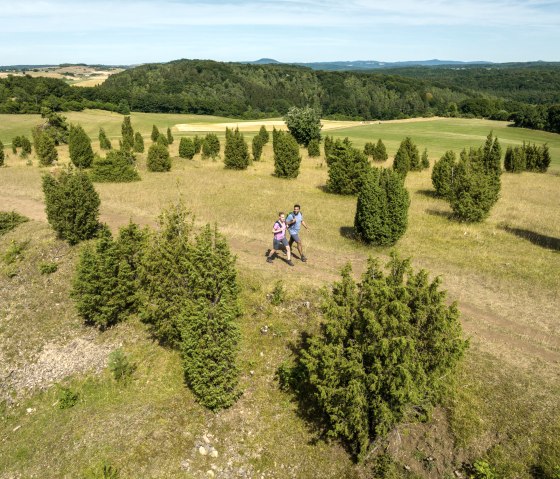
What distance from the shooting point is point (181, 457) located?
830 centimetres

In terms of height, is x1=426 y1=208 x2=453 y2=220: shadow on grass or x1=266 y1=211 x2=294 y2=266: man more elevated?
x1=266 y1=211 x2=294 y2=266: man

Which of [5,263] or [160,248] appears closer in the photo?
[160,248]

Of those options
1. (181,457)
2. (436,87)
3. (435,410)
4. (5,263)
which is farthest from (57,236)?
(436,87)

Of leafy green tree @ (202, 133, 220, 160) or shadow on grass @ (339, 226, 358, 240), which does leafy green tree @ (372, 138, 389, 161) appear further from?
shadow on grass @ (339, 226, 358, 240)

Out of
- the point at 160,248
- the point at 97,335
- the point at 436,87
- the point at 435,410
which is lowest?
the point at 97,335

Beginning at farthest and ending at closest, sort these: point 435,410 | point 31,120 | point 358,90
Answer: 1. point 358,90
2. point 31,120
3. point 435,410

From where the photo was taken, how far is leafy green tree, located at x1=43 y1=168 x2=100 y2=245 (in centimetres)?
1727

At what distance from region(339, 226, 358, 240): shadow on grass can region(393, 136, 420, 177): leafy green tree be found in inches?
570

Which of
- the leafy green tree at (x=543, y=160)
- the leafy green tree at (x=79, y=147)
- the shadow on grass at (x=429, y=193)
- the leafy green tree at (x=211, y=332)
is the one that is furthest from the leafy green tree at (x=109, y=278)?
the leafy green tree at (x=543, y=160)

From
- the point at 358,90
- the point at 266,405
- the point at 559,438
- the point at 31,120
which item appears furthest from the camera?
the point at 358,90

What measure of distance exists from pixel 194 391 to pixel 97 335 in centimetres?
476

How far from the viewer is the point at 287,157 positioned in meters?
30.6

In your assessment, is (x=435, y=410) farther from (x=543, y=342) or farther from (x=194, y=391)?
(x=194, y=391)

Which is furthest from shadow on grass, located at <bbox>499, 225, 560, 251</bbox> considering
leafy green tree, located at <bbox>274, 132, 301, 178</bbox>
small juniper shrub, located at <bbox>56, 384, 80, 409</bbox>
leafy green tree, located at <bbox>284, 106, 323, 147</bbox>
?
leafy green tree, located at <bbox>284, 106, 323, 147</bbox>
